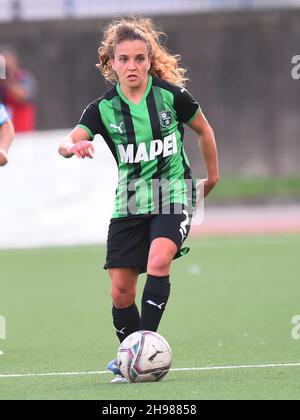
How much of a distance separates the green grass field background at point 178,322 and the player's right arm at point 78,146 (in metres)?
1.25

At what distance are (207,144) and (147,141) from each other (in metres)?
0.45

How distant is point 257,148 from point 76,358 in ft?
58.4

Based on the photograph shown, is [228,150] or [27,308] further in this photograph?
[228,150]

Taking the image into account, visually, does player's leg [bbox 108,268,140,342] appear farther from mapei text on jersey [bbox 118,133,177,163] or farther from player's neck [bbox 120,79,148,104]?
player's neck [bbox 120,79,148,104]

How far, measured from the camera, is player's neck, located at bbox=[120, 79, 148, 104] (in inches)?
283

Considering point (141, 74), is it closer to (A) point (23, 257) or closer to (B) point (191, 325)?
(B) point (191, 325)

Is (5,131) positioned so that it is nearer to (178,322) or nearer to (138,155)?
(138,155)

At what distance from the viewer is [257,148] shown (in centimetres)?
2528

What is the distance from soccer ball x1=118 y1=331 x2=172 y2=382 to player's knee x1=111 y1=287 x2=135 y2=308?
47 centimetres

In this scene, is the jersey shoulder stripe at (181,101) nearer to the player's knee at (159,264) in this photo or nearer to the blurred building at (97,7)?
the player's knee at (159,264)

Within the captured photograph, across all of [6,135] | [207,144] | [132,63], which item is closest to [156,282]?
[207,144]

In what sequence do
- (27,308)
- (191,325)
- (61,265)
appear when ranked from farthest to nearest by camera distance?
(61,265), (27,308), (191,325)

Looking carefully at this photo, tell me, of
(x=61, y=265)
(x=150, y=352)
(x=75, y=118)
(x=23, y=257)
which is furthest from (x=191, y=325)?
(x=75, y=118)

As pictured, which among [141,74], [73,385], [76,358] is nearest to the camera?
[73,385]
